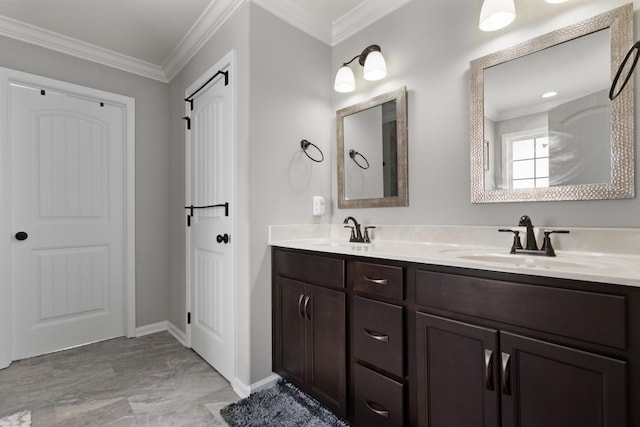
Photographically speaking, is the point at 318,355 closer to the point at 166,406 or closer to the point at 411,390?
the point at 411,390

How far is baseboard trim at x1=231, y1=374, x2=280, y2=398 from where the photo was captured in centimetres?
183

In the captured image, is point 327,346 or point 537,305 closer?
point 537,305

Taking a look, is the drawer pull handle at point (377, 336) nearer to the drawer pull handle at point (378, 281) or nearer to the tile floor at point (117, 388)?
the drawer pull handle at point (378, 281)

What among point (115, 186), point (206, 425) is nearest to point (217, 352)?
point (206, 425)

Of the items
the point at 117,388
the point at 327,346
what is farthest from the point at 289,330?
the point at 117,388

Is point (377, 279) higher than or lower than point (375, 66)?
lower

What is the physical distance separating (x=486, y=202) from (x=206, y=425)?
5.98ft

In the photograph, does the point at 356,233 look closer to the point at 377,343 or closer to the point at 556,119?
the point at 377,343

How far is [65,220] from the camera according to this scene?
2496 millimetres

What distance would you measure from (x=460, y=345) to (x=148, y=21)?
2.77 meters

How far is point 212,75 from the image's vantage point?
86.3 inches

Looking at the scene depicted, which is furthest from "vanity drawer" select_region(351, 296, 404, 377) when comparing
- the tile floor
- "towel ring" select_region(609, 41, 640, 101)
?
"towel ring" select_region(609, 41, 640, 101)

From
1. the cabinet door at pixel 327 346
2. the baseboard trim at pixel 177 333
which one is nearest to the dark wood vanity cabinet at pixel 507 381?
the cabinet door at pixel 327 346

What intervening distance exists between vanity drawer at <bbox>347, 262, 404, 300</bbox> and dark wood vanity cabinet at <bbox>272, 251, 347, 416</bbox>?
0.26ft
